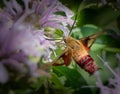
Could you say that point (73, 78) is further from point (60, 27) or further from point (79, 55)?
point (60, 27)

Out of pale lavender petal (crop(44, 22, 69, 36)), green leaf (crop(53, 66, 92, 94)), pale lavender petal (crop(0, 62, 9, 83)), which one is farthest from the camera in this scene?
pale lavender petal (crop(44, 22, 69, 36))

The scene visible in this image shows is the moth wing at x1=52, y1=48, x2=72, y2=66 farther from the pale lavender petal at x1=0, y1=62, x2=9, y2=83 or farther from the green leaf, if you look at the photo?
the pale lavender petal at x1=0, y1=62, x2=9, y2=83

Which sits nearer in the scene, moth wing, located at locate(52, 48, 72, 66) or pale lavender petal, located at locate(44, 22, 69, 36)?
moth wing, located at locate(52, 48, 72, 66)

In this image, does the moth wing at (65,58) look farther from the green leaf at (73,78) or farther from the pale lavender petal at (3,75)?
the pale lavender petal at (3,75)

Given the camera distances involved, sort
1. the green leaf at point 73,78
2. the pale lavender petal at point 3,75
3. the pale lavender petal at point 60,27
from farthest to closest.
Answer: the pale lavender petal at point 60,27, the green leaf at point 73,78, the pale lavender petal at point 3,75

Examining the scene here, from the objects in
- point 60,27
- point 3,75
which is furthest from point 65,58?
point 3,75

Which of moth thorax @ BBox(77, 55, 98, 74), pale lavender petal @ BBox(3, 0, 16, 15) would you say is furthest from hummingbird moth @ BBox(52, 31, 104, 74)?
pale lavender petal @ BBox(3, 0, 16, 15)

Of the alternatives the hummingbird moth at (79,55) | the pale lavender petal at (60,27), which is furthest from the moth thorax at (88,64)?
the pale lavender petal at (60,27)

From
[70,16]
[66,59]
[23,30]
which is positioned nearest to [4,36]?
[23,30]

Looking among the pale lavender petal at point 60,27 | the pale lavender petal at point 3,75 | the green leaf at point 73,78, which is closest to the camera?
the pale lavender petal at point 3,75
